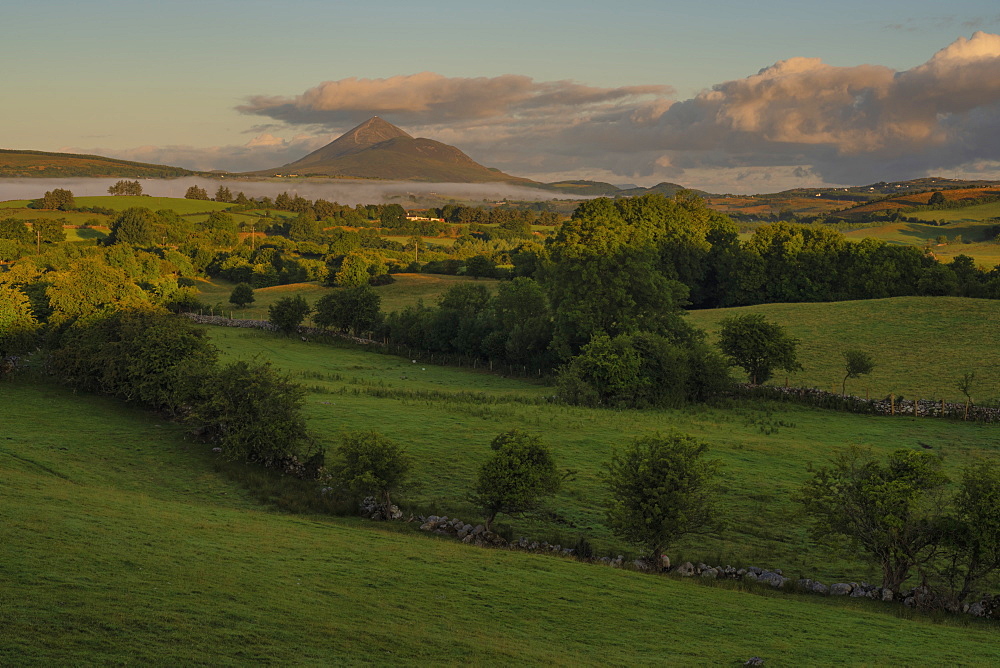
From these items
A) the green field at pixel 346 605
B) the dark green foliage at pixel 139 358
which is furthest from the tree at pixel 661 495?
the dark green foliage at pixel 139 358

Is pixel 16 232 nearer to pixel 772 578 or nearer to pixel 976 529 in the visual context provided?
pixel 772 578

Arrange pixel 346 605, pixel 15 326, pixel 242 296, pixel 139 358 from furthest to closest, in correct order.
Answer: pixel 242 296
pixel 15 326
pixel 139 358
pixel 346 605

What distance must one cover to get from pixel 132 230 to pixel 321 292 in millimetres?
71691

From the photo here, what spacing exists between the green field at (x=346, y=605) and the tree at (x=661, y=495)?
2076 mm

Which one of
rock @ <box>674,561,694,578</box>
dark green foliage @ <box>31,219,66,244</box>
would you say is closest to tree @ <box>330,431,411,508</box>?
rock @ <box>674,561,694,578</box>

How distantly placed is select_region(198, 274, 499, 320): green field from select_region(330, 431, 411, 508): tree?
7677 cm

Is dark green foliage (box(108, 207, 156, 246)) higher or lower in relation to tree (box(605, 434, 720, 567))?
higher

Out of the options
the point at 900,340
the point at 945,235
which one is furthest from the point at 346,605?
the point at 945,235

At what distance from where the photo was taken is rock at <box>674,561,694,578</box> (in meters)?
23.7

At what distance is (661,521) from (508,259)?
127685 millimetres

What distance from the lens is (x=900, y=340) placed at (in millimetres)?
74688

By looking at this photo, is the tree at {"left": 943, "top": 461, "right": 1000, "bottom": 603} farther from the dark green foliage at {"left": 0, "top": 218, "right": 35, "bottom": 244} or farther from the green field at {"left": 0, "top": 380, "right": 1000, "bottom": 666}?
the dark green foliage at {"left": 0, "top": 218, "right": 35, "bottom": 244}

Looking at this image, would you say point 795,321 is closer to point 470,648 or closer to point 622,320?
point 622,320

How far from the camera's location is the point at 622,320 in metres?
67.6
